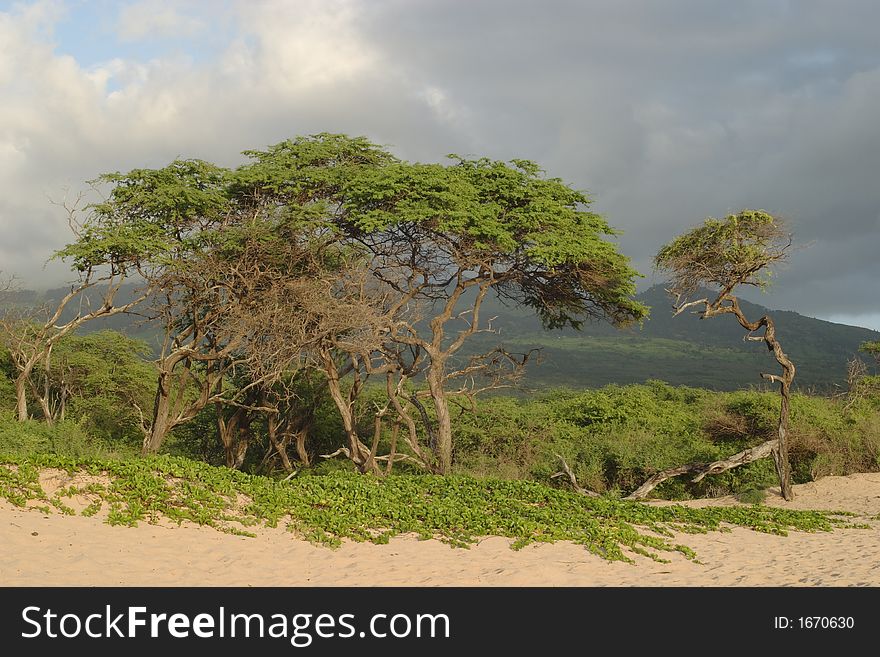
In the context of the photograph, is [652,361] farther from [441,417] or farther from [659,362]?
[441,417]

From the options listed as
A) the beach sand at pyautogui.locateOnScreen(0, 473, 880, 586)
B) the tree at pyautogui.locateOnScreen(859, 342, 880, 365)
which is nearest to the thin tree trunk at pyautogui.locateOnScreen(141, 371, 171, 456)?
the beach sand at pyautogui.locateOnScreen(0, 473, 880, 586)

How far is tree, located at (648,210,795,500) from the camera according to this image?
1806 centimetres

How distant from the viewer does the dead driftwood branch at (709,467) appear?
18.6 metres

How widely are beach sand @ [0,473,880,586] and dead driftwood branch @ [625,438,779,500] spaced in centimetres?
721

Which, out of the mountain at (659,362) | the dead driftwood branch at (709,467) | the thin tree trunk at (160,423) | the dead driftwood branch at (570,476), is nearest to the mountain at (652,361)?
the mountain at (659,362)

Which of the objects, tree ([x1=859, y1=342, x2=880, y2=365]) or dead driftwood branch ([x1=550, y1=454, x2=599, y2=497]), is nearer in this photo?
dead driftwood branch ([x1=550, y1=454, x2=599, y2=497])

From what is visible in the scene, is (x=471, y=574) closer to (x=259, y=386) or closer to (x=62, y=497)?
(x=62, y=497)

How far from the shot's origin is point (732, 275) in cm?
1845

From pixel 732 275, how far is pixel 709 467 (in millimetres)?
4940

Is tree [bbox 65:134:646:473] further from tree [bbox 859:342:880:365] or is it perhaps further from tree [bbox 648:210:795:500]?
tree [bbox 859:342:880:365]

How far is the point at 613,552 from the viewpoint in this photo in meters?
10.3

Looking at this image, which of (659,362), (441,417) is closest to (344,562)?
(441,417)
